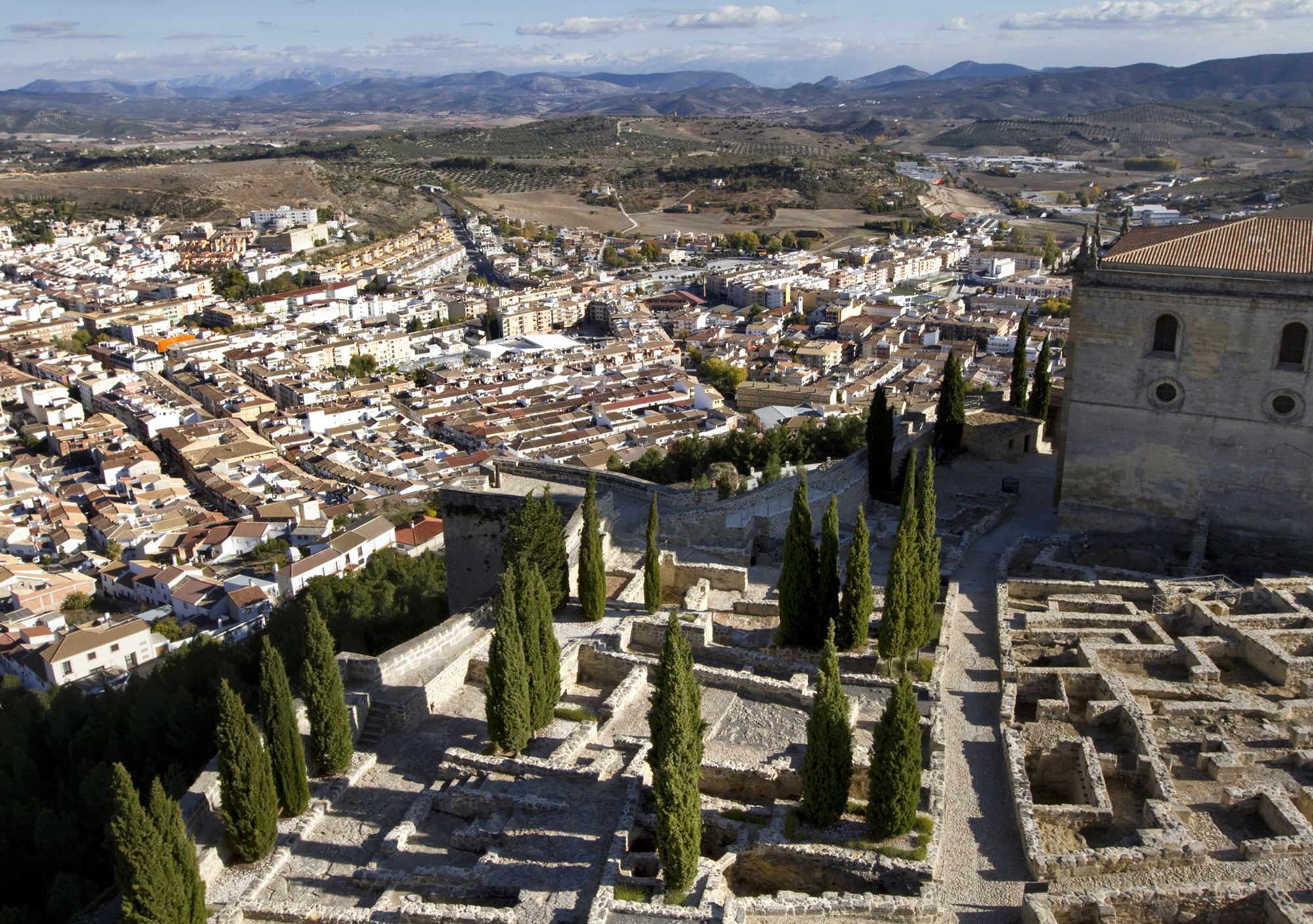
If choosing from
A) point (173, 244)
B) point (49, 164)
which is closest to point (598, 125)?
point (49, 164)

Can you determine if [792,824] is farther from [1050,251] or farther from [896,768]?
[1050,251]

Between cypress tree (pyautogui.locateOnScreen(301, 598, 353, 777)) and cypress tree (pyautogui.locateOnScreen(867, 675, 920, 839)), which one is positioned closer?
cypress tree (pyautogui.locateOnScreen(867, 675, 920, 839))

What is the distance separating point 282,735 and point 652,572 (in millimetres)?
5473

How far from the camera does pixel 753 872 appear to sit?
9.74 meters

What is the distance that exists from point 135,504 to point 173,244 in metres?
70.0

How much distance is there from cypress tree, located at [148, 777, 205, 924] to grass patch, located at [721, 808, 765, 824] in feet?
14.9

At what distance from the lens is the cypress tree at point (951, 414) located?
21766 millimetres

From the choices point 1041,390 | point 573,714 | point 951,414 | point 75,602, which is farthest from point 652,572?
point 75,602

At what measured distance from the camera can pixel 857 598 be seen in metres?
13.4

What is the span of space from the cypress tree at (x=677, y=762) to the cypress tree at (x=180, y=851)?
3.85 m

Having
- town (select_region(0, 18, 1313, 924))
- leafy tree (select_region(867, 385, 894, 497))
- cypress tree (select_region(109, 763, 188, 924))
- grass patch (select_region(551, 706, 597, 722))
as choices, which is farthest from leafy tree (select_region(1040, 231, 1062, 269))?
cypress tree (select_region(109, 763, 188, 924))

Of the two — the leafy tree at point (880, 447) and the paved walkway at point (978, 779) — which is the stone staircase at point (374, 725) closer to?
the paved walkway at point (978, 779)

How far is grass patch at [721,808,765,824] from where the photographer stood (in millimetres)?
10164

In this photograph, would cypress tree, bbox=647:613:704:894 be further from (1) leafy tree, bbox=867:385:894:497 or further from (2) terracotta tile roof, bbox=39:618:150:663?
(2) terracotta tile roof, bbox=39:618:150:663
